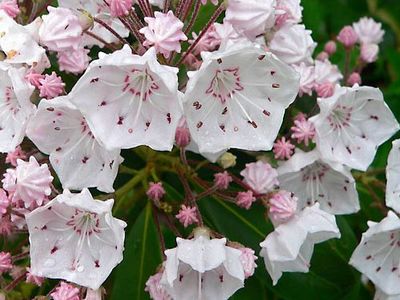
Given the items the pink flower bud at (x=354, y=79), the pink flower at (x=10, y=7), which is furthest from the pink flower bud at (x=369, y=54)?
the pink flower at (x=10, y=7)

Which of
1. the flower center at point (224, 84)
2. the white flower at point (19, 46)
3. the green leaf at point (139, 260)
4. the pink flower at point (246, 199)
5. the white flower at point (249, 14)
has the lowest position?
the green leaf at point (139, 260)

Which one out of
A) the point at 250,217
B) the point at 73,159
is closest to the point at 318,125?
the point at 250,217

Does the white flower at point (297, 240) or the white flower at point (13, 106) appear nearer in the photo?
the white flower at point (13, 106)

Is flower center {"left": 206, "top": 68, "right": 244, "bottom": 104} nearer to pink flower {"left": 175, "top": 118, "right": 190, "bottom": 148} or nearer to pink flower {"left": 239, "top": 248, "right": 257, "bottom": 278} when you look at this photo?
pink flower {"left": 175, "top": 118, "right": 190, "bottom": 148}

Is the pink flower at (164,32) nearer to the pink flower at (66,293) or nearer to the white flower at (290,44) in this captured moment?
the white flower at (290,44)

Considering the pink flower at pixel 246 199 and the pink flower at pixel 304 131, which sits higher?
the pink flower at pixel 304 131

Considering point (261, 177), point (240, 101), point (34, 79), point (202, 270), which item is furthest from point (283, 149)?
point (34, 79)

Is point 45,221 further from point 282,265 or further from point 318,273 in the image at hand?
point 318,273
